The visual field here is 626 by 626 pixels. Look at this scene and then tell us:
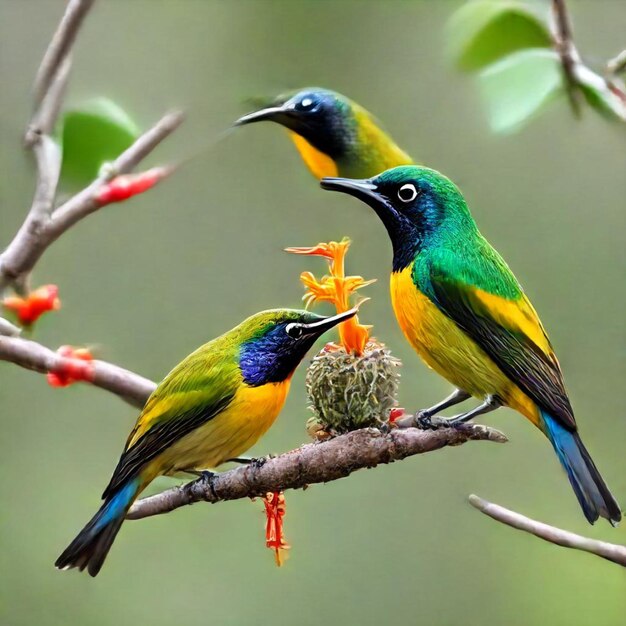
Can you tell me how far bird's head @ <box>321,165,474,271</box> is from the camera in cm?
99

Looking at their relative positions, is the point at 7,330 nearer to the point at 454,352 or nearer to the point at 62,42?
the point at 62,42

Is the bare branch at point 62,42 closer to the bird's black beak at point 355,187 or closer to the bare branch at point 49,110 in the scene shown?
the bare branch at point 49,110

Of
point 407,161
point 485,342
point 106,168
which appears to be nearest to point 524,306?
point 485,342

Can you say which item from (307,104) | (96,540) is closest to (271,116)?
(307,104)

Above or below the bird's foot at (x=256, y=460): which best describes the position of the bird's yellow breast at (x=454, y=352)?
above

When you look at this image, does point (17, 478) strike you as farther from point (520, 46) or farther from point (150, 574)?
point (520, 46)

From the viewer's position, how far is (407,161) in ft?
4.35

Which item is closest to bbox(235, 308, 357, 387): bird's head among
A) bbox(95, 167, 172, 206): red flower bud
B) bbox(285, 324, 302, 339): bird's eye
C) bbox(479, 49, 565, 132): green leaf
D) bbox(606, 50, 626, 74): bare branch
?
bbox(285, 324, 302, 339): bird's eye

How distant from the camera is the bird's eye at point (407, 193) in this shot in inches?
39.0

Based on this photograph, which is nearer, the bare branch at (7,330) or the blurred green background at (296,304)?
the bare branch at (7,330)

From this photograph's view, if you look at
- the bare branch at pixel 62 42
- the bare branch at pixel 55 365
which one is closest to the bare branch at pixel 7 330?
the bare branch at pixel 55 365

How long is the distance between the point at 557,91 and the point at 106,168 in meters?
0.54

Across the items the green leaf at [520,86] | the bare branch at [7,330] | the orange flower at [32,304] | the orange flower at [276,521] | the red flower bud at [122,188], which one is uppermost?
the green leaf at [520,86]

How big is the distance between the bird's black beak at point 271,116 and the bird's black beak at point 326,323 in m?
0.32
